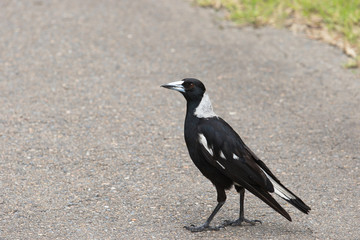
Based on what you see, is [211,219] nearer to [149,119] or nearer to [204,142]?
[204,142]

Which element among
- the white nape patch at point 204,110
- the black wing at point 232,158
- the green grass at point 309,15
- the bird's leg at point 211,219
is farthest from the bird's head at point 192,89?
the green grass at point 309,15

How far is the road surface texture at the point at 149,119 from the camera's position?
3969 millimetres

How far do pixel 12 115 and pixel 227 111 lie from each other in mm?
1840

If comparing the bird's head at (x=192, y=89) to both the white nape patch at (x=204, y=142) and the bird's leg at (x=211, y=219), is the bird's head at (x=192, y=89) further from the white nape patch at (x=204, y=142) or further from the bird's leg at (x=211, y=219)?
the bird's leg at (x=211, y=219)

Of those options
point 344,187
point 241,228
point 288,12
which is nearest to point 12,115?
point 241,228

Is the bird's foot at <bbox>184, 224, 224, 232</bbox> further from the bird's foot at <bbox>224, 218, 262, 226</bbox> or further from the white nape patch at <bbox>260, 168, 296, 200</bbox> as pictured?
the white nape patch at <bbox>260, 168, 296, 200</bbox>

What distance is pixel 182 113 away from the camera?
5531 mm

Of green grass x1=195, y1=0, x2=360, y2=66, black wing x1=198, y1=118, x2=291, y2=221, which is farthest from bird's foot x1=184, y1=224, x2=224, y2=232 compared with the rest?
green grass x1=195, y1=0, x2=360, y2=66

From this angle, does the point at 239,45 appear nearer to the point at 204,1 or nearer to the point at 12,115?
the point at 204,1

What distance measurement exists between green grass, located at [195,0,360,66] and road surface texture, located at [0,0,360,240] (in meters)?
0.17

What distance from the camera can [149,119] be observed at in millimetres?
5406

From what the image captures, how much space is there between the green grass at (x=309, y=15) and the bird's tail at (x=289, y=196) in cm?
317

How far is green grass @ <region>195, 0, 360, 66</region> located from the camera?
22.1 ft

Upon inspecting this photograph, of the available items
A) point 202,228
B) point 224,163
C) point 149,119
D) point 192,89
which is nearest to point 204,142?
point 224,163
